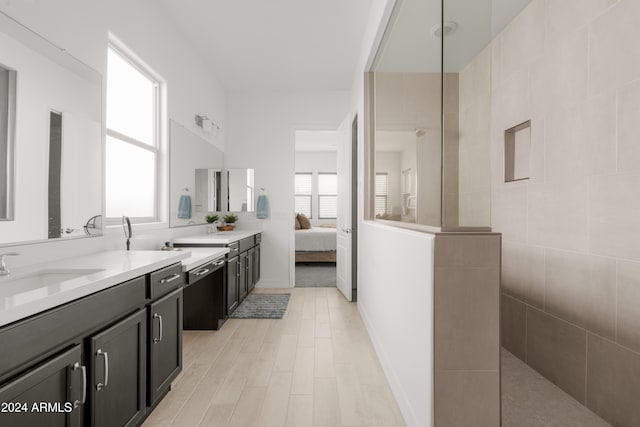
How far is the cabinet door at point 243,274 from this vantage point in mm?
4052

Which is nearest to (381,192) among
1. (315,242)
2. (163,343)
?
(163,343)

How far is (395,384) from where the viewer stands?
2.12 meters

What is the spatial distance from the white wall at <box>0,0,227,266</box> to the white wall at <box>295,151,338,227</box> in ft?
16.6

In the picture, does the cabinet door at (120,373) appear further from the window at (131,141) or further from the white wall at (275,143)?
the white wall at (275,143)

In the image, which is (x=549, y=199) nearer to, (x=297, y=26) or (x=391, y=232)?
(x=391, y=232)

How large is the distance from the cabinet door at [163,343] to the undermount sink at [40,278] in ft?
1.21

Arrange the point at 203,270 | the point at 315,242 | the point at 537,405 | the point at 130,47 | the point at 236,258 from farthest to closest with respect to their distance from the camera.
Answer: the point at 315,242, the point at 236,258, the point at 203,270, the point at 130,47, the point at 537,405

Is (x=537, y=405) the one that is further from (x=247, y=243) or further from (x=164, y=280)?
(x=247, y=243)

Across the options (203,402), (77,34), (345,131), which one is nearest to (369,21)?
(345,131)

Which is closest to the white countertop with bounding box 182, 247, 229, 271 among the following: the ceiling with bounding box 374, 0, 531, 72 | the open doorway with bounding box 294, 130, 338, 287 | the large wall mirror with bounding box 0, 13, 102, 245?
the large wall mirror with bounding box 0, 13, 102, 245

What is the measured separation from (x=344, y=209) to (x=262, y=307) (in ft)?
5.06

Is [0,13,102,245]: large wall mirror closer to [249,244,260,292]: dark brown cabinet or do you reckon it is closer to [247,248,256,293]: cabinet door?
[247,248,256,293]: cabinet door

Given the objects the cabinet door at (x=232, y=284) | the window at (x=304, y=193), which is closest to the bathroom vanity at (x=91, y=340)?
the cabinet door at (x=232, y=284)

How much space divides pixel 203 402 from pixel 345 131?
343 cm
